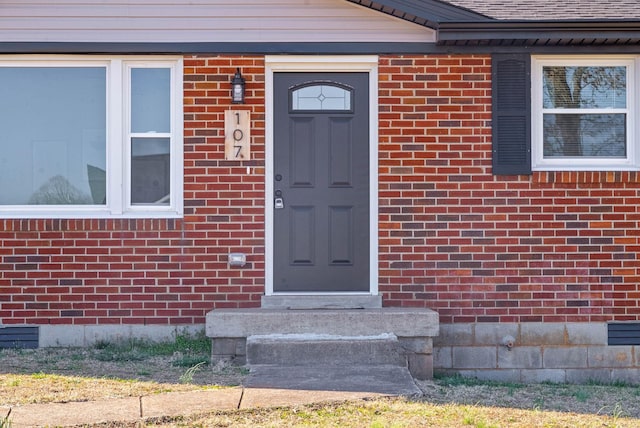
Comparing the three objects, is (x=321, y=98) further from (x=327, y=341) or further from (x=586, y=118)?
(x=586, y=118)

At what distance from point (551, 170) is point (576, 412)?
277 centimetres

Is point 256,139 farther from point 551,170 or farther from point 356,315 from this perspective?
point 551,170

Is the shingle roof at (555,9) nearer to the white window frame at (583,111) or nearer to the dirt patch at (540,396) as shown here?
the white window frame at (583,111)

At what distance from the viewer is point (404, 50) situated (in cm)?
790

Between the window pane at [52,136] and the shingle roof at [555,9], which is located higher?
the shingle roof at [555,9]

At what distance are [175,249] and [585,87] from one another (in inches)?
176

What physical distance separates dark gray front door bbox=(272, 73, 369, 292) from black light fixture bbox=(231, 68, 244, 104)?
1.29 feet

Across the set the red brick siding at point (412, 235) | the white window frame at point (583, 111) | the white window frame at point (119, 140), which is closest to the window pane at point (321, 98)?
the red brick siding at point (412, 235)

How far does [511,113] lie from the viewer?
7.87 meters

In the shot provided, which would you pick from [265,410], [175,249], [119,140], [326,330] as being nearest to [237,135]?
[119,140]

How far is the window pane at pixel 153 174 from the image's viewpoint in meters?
7.90

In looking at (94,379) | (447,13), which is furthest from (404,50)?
(94,379)

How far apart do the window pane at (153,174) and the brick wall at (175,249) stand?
24 centimetres

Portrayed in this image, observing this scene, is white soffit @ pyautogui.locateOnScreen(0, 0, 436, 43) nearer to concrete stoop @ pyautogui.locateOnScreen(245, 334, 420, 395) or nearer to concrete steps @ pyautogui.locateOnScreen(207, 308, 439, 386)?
concrete steps @ pyautogui.locateOnScreen(207, 308, 439, 386)
